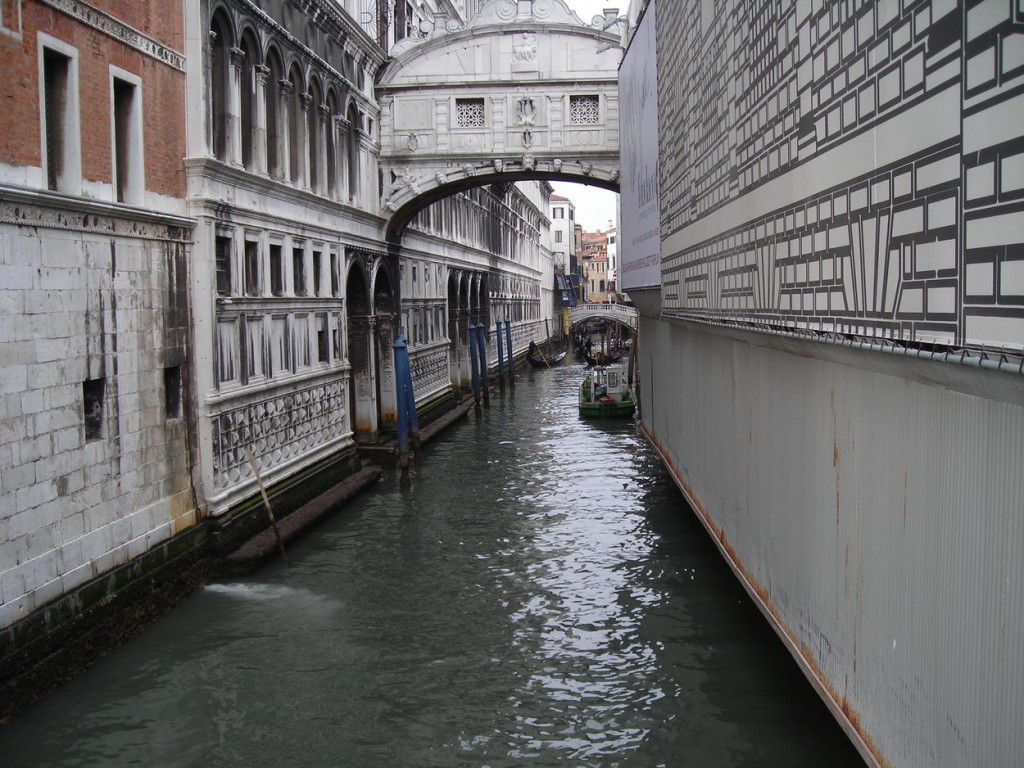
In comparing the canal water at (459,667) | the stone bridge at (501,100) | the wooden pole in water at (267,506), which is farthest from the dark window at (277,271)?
the stone bridge at (501,100)

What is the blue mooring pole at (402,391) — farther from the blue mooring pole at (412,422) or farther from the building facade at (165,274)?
the building facade at (165,274)

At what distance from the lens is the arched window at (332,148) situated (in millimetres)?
13852

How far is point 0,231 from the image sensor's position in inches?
251

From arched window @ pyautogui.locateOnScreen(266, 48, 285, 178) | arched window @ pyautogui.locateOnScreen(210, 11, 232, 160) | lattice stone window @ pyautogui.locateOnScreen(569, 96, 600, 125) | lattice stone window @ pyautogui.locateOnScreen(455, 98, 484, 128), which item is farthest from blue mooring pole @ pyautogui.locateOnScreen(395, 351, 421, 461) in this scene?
arched window @ pyautogui.locateOnScreen(210, 11, 232, 160)

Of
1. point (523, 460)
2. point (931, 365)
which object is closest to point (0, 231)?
point (931, 365)

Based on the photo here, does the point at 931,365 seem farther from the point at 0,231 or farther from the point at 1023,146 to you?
the point at 0,231

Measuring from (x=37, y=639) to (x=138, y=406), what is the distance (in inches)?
88.1

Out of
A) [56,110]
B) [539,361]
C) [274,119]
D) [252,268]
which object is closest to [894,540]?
[56,110]

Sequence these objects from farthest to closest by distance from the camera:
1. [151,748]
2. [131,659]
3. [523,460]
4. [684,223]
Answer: [523,460] < [684,223] < [131,659] < [151,748]

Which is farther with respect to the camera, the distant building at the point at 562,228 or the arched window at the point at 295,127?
the distant building at the point at 562,228

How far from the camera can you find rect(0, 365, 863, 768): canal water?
598 centimetres

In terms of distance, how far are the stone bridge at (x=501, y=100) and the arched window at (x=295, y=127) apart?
3796 millimetres

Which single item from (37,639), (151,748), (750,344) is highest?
(750,344)

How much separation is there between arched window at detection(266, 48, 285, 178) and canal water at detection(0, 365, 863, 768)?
4143mm
